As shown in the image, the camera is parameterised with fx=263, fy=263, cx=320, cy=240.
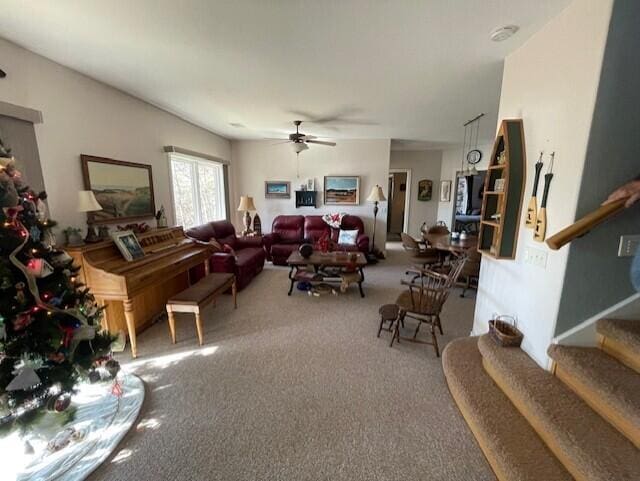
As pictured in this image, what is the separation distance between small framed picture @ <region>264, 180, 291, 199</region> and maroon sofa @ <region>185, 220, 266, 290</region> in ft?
4.38

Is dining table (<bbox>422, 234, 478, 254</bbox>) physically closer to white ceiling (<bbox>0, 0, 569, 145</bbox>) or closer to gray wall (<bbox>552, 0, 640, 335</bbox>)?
white ceiling (<bbox>0, 0, 569, 145</bbox>)

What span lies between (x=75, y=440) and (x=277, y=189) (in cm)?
503

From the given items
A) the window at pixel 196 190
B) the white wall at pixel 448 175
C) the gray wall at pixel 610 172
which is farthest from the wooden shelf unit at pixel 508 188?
the white wall at pixel 448 175

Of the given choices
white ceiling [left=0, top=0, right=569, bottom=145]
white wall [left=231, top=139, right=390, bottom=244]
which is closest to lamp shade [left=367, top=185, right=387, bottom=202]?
white wall [left=231, top=139, right=390, bottom=244]

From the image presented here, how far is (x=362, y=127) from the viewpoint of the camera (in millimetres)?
4586

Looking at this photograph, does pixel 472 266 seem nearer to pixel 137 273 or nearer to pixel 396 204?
pixel 137 273

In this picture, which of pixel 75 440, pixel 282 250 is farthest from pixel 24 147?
pixel 282 250

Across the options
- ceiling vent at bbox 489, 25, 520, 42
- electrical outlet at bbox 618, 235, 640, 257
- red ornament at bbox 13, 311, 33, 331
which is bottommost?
red ornament at bbox 13, 311, 33, 331

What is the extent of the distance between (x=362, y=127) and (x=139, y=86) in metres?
3.22

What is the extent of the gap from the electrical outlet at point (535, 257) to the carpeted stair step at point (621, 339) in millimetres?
417

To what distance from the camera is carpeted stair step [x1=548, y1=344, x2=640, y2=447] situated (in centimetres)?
118

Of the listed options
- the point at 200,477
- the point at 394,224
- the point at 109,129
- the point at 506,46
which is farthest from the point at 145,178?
the point at 394,224

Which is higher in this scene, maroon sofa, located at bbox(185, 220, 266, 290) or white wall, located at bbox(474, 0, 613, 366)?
white wall, located at bbox(474, 0, 613, 366)

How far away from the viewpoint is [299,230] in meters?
5.73
